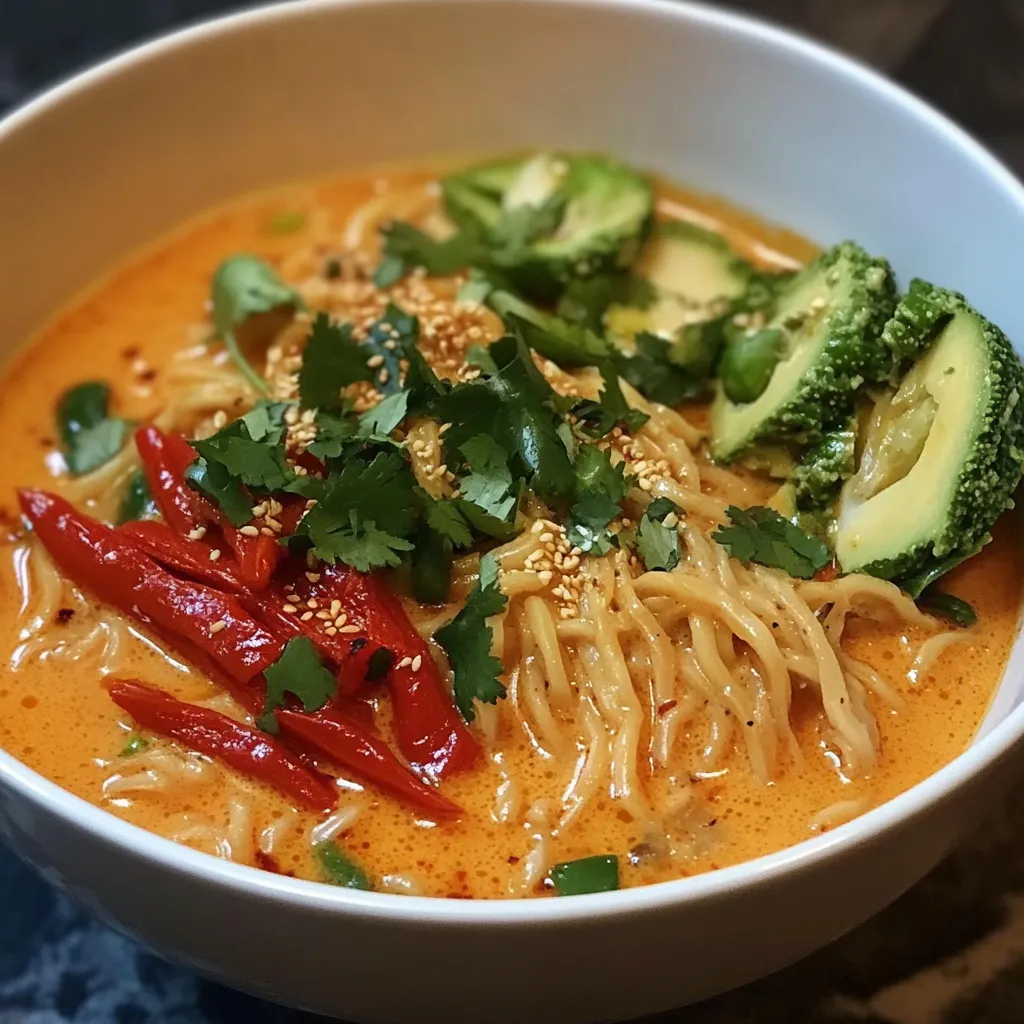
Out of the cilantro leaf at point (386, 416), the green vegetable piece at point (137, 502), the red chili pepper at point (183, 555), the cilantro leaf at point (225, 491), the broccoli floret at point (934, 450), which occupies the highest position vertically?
the broccoli floret at point (934, 450)

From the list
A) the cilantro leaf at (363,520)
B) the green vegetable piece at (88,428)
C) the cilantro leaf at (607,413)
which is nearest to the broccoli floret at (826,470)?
the cilantro leaf at (607,413)

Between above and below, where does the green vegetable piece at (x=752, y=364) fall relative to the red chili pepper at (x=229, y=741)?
above

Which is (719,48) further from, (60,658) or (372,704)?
(60,658)

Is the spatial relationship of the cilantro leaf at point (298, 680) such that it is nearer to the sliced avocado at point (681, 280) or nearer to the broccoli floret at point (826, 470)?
Answer: the broccoli floret at point (826, 470)

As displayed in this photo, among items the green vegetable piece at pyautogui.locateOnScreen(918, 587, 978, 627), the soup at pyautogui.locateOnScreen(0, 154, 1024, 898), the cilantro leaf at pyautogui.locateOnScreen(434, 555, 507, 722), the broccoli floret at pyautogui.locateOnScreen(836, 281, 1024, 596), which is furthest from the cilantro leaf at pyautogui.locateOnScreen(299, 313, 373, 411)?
the green vegetable piece at pyautogui.locateOnScreen(918, 587, 978, 627)

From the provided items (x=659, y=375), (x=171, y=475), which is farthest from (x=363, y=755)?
(x=659, y=375)

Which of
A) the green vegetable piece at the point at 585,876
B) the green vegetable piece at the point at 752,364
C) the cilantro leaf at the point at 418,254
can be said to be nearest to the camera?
the green vegetable piece at the point at 585,876

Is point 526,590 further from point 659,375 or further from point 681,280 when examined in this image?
point 681,280
